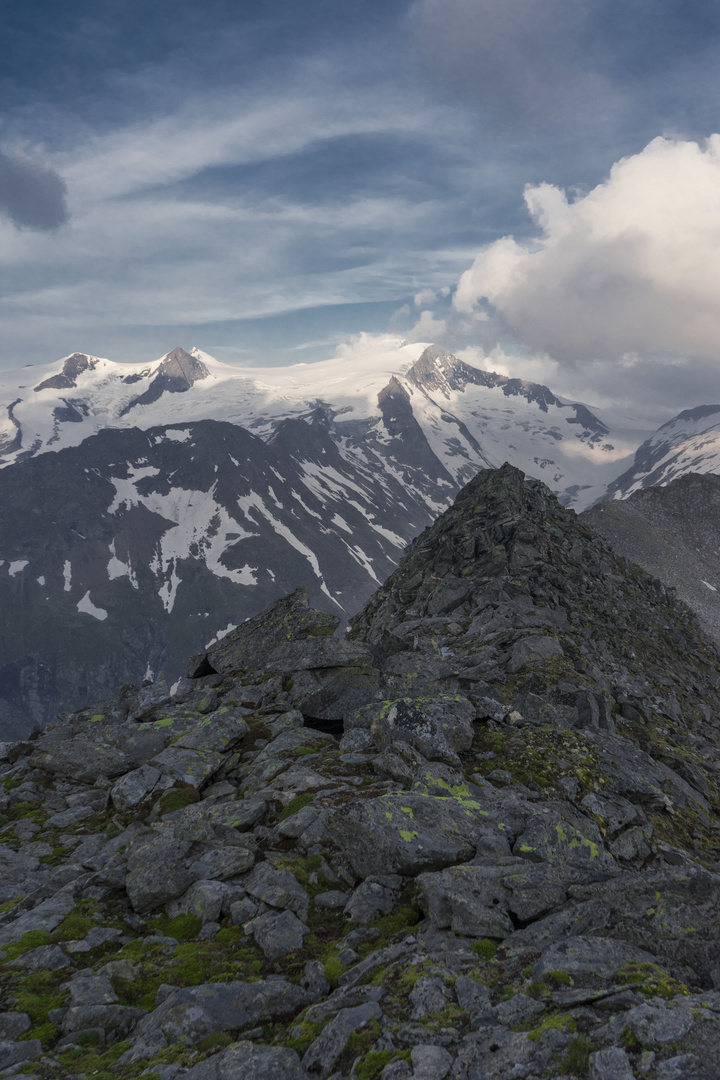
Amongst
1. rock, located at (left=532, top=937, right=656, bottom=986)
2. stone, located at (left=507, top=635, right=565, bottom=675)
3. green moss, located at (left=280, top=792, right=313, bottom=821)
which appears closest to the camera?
rock, located at (left=532, top=937, right=656, bottom=986)

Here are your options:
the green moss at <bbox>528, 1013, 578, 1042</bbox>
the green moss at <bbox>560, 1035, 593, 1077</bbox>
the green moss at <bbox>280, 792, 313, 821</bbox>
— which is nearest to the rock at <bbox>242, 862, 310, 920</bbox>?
the green moss at <bbox>280, 792, 313, 821</bbox>

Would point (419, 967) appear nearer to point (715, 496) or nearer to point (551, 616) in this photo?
point (551, 616)

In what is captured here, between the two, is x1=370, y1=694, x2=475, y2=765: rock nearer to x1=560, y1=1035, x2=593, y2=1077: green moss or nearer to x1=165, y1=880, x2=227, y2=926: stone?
x1=165, y1=880, x2=227, y2=926: stone

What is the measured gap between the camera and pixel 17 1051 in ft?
27.7

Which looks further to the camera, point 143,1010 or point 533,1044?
point 143,1010

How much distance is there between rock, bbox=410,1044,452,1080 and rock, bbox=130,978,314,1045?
3.14 metres

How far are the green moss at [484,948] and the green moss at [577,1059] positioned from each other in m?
3.33

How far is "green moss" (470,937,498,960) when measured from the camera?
380 inches

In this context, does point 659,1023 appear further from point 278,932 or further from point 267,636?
point 267,636

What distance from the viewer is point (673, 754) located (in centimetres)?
2438

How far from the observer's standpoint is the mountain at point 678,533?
329 feet

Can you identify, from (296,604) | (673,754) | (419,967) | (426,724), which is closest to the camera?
(419,967)

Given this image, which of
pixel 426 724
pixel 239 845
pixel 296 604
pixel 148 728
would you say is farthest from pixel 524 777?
pixel 296 604

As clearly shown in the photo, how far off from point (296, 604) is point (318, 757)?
1869 cm
